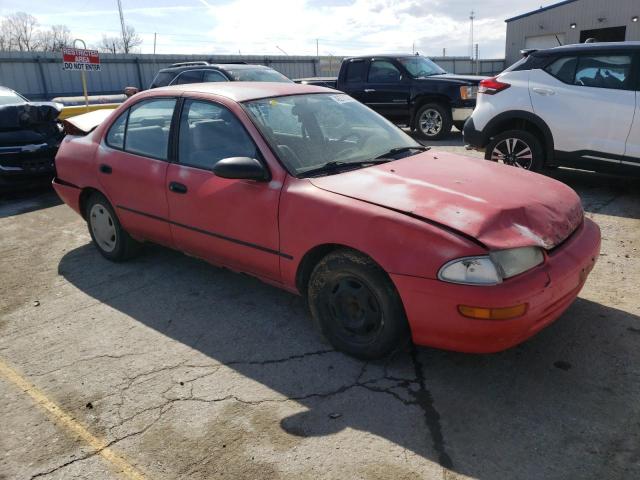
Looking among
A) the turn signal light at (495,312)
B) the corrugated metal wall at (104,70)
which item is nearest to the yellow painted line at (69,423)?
the turn signal light at (495,312)

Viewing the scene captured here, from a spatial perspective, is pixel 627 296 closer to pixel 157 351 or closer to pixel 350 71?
pixel 157 351

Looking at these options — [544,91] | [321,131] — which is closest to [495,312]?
[321,131]

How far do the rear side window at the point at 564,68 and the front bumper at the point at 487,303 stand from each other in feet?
14.0

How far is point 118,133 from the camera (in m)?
4.61

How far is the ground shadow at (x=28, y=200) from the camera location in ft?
23.6

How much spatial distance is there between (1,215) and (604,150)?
7.43m

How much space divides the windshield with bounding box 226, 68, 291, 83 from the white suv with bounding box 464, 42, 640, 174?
14.2ft

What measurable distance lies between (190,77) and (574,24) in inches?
1064

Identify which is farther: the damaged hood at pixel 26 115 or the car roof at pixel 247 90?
the damaged hood at pixel 26 115

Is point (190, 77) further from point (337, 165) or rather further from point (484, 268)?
point (484, 268)

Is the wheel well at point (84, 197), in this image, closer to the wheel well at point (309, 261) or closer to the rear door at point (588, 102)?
the wheel well at point (309, 261)

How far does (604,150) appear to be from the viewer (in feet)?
20.0

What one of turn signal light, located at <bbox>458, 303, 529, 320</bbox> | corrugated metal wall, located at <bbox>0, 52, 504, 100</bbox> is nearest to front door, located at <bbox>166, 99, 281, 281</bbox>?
turn signal light, located at <bbox>458, 303, 529, 320</bbox>

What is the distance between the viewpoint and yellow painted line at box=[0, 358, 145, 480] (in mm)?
2465
